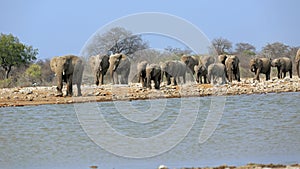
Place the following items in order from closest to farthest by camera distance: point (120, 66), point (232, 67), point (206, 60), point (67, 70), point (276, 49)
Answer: point (67, 70), point (120, 66), point (232, 67), point (206, 60), point (276, 49)

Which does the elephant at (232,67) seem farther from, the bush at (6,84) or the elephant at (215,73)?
the bush at (6,84)

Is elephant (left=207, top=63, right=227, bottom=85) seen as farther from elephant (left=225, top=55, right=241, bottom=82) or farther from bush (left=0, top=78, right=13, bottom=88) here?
bush (left=0, top=78, right=13, bottom=88)

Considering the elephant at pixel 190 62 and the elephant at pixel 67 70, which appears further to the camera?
the elephant at pixel 190 62

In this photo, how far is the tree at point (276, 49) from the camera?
194ft

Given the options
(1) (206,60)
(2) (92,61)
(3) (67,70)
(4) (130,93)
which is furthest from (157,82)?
(1) (206,60)

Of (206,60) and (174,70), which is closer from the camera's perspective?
(174,70)

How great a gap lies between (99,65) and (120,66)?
1101mm

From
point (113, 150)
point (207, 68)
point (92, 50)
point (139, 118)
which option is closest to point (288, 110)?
point (139, 118)

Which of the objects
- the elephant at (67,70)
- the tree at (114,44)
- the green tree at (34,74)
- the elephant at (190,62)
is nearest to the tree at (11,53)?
the green tree at (34,74)

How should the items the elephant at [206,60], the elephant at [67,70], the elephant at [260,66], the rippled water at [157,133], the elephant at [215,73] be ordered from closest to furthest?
the rippled water at [157,133], the elephant at [67,70], the elephant at [215,73], the elephant at [206,60], the elephant at [260,66]

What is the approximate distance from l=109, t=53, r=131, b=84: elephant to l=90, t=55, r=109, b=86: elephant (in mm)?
279

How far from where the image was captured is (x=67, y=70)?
81.3 feet

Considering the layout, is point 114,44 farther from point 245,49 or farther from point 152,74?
point 245,49

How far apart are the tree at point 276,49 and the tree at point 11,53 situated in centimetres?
2257
